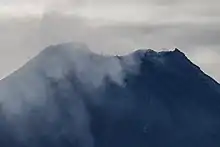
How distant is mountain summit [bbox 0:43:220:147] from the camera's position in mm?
3953

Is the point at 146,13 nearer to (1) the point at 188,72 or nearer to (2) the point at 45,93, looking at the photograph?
(1) the point at 188,72

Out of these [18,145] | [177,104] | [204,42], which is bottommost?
[18,145]

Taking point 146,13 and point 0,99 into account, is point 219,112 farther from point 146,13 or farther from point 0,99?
point 0,99

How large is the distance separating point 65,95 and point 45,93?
0.15 m

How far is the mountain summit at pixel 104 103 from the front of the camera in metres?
3.95

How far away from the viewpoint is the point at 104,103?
13.4 ft

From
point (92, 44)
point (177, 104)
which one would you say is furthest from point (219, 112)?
point (92, 44)

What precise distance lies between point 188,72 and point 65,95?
941 mm

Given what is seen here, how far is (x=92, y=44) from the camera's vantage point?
400 centimetres

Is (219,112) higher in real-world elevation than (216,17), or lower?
lower

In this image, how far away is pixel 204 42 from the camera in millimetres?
4016

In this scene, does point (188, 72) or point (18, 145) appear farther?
point (188, 72)

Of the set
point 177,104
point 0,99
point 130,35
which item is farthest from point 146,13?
point 0,99

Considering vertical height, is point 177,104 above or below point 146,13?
below
